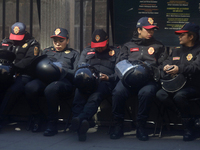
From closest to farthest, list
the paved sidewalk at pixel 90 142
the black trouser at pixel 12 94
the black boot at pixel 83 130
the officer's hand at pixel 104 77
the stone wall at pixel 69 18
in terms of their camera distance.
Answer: the paved sidewalk at pixel 90 142
the black boot at pixel 83 130
the officer's hand at pixel 104 77
the black trouser at pixel 12 94
the stone wall at pixel 69 18

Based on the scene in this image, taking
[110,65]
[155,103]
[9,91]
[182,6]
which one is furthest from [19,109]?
[182,6]

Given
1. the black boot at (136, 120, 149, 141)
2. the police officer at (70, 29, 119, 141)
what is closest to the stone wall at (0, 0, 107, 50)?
the police officer at (70, 29, 119, 141)

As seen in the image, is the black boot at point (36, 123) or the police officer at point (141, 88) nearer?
the police officer at point (141, 88)

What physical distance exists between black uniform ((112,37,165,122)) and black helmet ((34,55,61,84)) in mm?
915

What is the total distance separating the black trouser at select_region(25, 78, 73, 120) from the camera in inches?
206

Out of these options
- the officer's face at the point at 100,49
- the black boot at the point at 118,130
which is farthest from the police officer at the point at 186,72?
the officer's face at the point at 100,49

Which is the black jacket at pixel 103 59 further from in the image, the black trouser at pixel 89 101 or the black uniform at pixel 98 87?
the black trouser at pixel 89 101

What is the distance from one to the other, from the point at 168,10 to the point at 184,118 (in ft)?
7.29

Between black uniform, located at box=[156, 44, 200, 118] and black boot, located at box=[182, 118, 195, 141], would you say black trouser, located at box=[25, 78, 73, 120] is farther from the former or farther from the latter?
black boot, located at box=[182, 118, 195, 141]

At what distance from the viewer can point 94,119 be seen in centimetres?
582

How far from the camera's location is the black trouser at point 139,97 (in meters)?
4.90

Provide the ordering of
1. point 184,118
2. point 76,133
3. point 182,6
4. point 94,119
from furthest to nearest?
point 182,6 → point 94,119 → point 76,133 → point 184,118

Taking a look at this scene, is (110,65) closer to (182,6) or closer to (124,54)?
(124,54)

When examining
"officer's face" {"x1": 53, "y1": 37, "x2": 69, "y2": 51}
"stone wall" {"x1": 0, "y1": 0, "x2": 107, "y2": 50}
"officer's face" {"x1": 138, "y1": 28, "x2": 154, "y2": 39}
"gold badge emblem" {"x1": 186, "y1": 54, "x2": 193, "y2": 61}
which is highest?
"stone wall" {"x1": 0, "y1": 0, "x2": 107, "y2": 50}
